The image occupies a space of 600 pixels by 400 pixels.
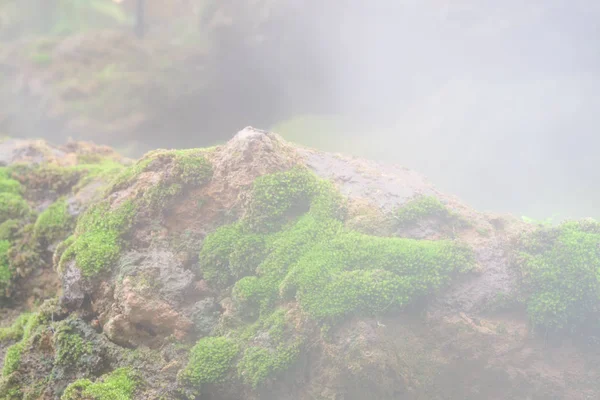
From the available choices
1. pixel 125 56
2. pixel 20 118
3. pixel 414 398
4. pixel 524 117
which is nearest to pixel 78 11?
pixel 125 56

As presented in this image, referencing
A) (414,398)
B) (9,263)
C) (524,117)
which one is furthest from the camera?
(524,117)

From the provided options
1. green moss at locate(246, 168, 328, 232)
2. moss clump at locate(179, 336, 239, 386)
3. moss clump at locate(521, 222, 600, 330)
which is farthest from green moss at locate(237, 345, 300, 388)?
moss clump at locate(521, 222, 600, 330)

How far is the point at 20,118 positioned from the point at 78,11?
7.17 meters

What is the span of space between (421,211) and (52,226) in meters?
5.20

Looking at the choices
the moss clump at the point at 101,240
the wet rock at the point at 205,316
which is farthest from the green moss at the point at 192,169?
the wet rock at the point at 205,316

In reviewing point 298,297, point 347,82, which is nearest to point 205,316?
point 298,297

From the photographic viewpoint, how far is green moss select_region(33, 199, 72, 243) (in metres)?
6.73

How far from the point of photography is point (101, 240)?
5.05 metres

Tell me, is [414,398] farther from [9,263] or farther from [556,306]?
[9,263]

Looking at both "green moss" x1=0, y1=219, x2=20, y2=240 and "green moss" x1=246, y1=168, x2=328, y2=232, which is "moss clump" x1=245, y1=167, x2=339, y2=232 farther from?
"green moss" x1=0, y1=219, x2=20, y2=240

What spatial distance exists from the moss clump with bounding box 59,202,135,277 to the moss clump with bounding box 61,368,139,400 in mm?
1170

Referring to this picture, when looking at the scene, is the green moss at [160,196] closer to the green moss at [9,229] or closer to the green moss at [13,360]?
the green moss at [13,360]

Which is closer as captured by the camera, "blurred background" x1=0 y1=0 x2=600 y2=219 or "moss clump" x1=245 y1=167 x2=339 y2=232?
"moss clump" x1=245 y1=167 x2=339 y2=232

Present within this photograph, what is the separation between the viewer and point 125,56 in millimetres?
18719
